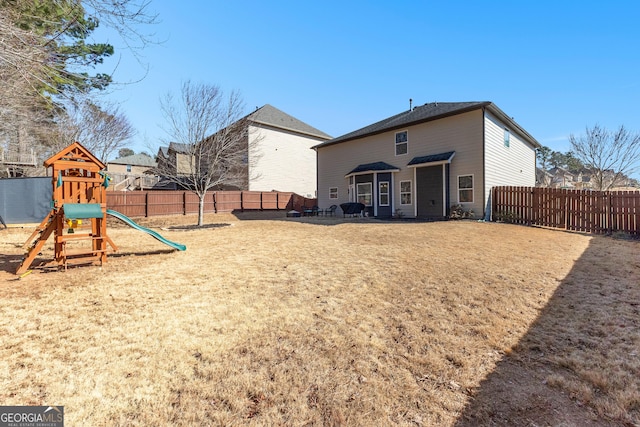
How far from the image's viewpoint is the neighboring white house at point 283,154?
24953 mm

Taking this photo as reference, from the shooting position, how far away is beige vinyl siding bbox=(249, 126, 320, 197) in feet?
82.0

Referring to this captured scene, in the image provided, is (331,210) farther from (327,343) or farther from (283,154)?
(327,343)

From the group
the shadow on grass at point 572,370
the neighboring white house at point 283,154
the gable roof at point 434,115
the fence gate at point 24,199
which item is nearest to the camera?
the shadow on grass at point 572,370

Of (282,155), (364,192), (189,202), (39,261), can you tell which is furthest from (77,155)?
(282,155)

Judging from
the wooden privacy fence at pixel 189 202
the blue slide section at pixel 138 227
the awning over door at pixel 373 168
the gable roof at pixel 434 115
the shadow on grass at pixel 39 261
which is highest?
the gable roof at pixel 434 115

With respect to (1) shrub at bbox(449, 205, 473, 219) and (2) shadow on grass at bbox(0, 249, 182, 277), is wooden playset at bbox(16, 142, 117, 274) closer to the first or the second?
(2) shadow on grass at bbox(0, 249, 182, 277)

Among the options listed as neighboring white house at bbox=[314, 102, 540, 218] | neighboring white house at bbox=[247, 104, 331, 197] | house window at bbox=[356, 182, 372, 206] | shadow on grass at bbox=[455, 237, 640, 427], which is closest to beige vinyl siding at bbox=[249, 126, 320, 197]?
neighboring white house at bbox=[247, 104, 331, 197]

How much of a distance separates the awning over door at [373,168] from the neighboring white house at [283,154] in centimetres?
971

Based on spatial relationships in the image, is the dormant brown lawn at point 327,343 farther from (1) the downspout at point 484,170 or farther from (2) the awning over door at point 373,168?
(2) the awning over door at point 373,168

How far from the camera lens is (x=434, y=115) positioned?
1413 centimetres

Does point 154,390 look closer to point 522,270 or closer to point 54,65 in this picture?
point 54,65

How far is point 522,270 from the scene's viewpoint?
5.29 m

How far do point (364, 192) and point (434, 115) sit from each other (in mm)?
5882

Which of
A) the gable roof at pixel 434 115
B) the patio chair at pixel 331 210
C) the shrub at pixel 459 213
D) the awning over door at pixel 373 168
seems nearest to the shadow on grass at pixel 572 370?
the shrub at pixel 459 213
